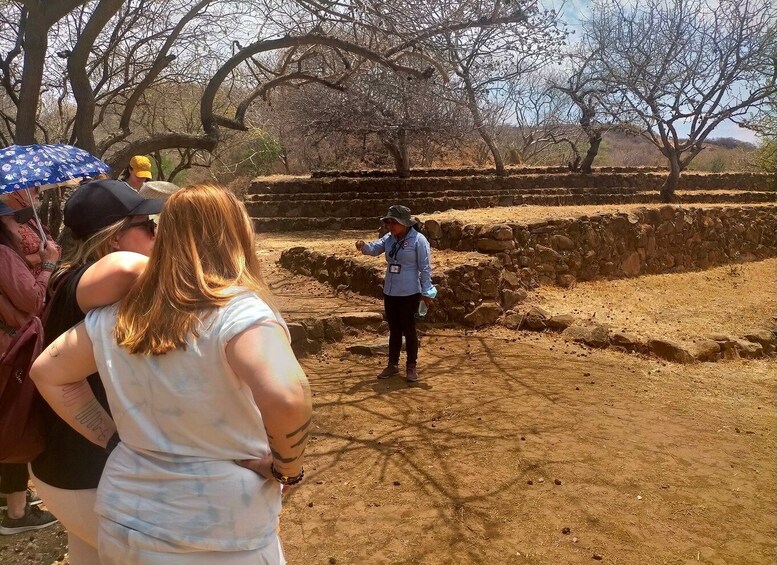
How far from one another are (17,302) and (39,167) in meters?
0.90

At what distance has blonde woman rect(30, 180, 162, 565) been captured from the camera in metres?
1.68

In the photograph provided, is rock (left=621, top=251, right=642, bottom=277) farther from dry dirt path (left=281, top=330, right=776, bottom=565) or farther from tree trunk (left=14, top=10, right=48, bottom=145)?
tree trunk (left=14, top=10, right=48, bottom=145)

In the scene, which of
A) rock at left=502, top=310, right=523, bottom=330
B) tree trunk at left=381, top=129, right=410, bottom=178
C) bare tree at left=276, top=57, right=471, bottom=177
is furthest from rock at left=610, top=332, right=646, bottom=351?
tree trunk at left=381, top=129, right=410, bottom=178

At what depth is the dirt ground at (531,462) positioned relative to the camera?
3074mm

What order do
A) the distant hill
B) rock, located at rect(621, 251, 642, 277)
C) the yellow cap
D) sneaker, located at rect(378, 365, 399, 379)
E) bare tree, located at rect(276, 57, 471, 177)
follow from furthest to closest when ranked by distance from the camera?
the distant hill, bare tree, located at rect(276, 57, 471, 177), rock, located at rect(621, 251, 642, 277), sneaker, located at rect(378, 365, 399, 379), the yellow cap

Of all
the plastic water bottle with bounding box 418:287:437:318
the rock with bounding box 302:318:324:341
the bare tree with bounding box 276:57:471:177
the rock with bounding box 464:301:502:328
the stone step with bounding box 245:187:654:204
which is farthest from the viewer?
the stone step with bounding box 245:187:654:204

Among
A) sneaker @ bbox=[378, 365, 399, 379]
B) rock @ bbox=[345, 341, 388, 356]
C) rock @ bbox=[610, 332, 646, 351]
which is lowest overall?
rock @ bbox=[345, 341, 388, 356]

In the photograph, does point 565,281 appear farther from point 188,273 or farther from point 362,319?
point 188,273

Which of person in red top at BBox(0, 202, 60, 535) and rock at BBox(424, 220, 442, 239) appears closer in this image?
person in red top at BBox(0, 202, 60, 535)

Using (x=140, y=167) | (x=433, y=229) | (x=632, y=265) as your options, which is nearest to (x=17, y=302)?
(x=140, y=167)

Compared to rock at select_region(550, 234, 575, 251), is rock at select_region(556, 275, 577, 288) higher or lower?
lower

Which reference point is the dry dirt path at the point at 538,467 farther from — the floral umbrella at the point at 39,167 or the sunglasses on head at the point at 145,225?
the floral umbrella at the point at 39,167

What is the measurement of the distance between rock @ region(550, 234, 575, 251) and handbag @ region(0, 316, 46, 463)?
29.6 feet

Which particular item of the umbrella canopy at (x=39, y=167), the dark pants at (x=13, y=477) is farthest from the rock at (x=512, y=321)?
the dark pants at (x=13, y=477)
